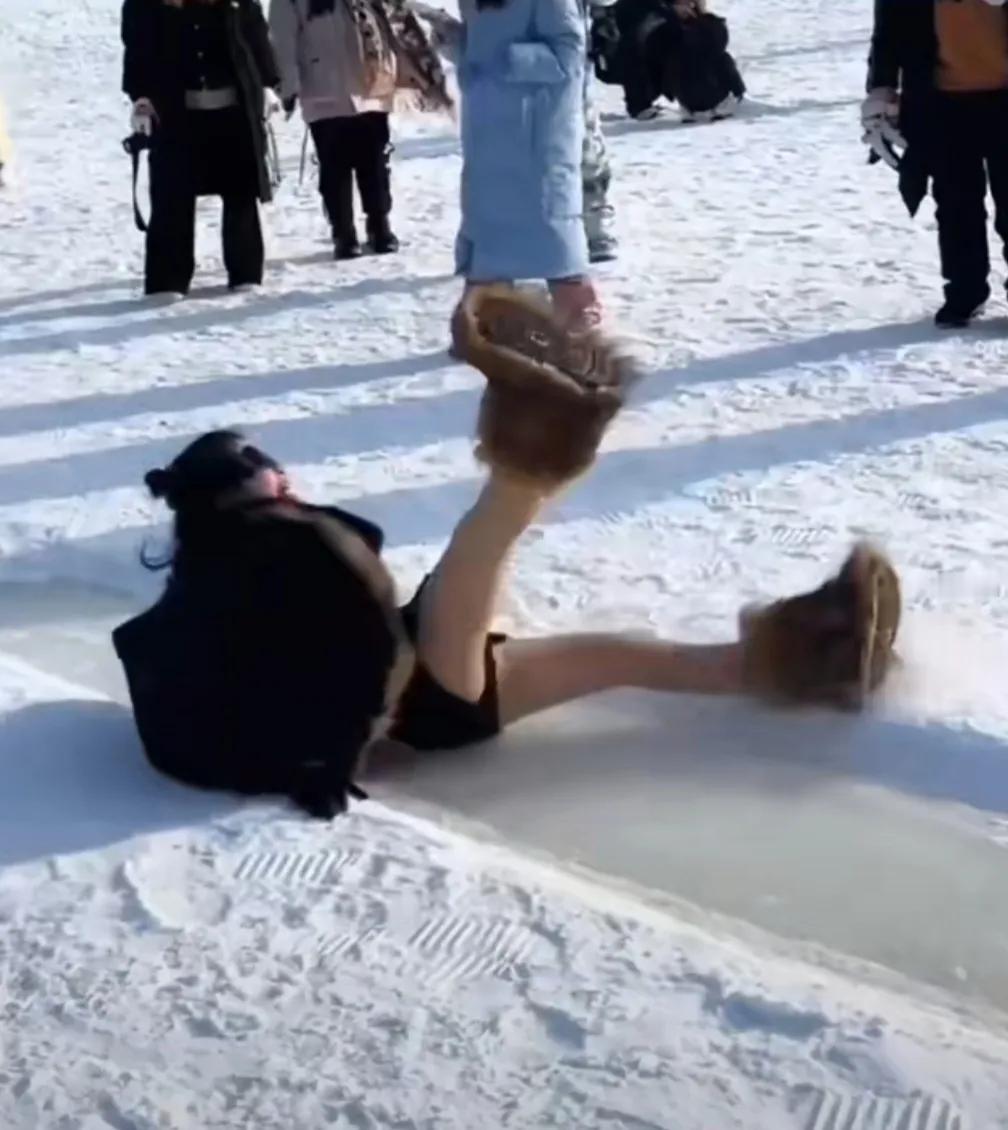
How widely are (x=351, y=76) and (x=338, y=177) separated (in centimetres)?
43

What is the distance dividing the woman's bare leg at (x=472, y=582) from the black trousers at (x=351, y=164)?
4.97 meters

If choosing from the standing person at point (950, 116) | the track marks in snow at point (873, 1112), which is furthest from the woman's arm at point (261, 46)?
the track marks in snow at point (873, 1112)

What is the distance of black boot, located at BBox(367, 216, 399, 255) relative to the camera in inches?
341

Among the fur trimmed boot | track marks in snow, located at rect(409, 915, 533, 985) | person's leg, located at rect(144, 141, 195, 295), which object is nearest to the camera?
track marks in snow, located at rect(409, 915, 533, 985)

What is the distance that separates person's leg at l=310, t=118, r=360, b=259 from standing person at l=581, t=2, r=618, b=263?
1.05 meters

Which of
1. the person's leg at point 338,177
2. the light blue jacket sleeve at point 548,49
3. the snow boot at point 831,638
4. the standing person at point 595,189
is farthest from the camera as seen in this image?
the person's leg at point 338,177

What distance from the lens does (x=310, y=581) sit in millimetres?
3611

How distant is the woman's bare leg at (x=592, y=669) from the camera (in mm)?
3893

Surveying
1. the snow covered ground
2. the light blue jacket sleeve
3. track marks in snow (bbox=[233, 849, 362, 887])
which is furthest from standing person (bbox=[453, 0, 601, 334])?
track marks in snow (bbox=[233, 849, 362, 887])

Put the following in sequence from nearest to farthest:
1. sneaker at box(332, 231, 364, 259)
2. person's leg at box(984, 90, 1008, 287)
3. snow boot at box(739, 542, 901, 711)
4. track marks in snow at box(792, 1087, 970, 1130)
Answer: track marks in snow at box(792, 1087, 970, 1130) < snow boot at box(739, 542, 901, 711) < person's leg at box(984, 90, 1008, 287) < sneaker at box(332, 231, 364, 259)

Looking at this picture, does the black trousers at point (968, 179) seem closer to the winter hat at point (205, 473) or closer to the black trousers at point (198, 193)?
the black trousers at point (198, 193)

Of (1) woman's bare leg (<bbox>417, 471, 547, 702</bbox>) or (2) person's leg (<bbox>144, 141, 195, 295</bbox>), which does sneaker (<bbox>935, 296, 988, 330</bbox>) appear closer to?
(2) person's leg (<bbox>144, 141, 195, 295</bbox>)

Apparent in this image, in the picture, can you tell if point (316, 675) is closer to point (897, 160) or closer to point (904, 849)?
point (904, 849)

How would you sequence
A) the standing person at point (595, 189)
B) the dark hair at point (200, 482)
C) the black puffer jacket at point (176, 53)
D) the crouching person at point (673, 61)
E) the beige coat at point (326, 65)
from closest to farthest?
the dark hair at point (200, 482), the standing person at point (595, 189), the black puffer jacket at point (176, 53), the beige coat at point (326, 65), the crouching person at point (673, 61)
